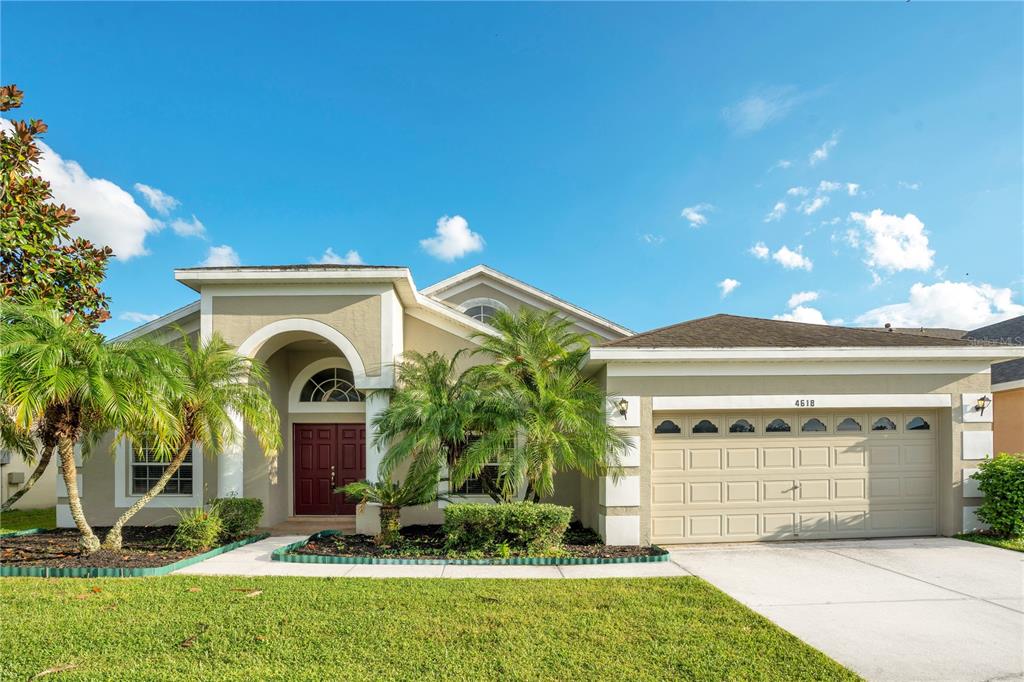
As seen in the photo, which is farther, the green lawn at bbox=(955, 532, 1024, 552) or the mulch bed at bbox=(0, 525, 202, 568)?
the green lawn at bbox=(955, 532, 1024, 552)

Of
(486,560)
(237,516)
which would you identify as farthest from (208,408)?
(486,560)

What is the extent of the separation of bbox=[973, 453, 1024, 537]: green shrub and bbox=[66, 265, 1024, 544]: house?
0.86 ft

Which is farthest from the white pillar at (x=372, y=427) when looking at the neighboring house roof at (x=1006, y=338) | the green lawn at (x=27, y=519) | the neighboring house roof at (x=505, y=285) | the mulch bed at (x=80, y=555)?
the neighboring house roof at (x=1006, y=338)

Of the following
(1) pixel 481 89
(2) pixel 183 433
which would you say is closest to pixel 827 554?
(2) pixel 183 433

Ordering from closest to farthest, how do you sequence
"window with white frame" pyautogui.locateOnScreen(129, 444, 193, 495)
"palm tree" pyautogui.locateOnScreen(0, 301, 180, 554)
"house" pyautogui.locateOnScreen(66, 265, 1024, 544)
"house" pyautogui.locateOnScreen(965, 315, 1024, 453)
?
"palm tree" pyautogui.locateOnScreen(0, 301, 180, 554), "house" pyautogui.locateOnScreen(66, 265, 1024, 544), "window with white frame" pyautogui.locateOnScreen(129, 444, 193, 495), "house" pyautogui.locateOnScreen(965, 315, 1024, 453)

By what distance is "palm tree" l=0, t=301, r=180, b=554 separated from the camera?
6.95m

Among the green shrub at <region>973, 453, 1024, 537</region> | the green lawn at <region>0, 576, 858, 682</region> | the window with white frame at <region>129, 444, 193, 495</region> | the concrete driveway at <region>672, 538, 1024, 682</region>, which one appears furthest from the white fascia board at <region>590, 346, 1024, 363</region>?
the window with white frame at <region>129, 444, 193, 495</region>

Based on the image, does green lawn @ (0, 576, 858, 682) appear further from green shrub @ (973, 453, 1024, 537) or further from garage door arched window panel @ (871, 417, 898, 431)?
green shrub @ (973, 453, 1024, 537)

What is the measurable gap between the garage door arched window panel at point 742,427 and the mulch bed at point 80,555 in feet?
31.1

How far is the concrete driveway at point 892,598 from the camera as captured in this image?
4668 millimetres

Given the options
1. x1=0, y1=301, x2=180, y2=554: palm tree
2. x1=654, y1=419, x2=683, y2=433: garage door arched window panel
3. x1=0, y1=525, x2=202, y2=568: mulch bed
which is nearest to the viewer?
x1=0, y1=301, x2=180, y2=554: palm tree

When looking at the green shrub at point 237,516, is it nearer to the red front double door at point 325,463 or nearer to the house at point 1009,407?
the red front double door at point 325,463

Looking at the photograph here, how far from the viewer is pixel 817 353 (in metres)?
9.20

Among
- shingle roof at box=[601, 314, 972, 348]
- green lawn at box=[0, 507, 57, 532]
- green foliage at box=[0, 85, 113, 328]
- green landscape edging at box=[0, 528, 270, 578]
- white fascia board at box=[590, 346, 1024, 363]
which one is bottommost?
green lawn at box=[0, 507, 57, 532]
